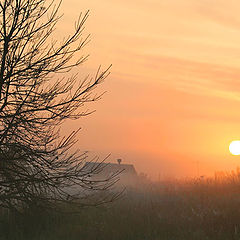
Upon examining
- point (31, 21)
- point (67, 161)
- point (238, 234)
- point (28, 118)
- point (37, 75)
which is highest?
point (31, 21)

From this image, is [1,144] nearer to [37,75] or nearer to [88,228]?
[37,75]

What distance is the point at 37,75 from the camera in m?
10.9

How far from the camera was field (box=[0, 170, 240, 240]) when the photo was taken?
18.4 metres

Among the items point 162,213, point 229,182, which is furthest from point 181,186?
point 162,213

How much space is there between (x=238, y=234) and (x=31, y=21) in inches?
427

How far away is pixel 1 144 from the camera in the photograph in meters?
10.2

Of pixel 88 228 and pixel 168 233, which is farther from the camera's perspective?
pixel 88 228

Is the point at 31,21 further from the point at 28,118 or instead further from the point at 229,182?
the point at 229,182

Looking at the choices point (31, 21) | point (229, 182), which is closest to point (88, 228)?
point (229, 182)

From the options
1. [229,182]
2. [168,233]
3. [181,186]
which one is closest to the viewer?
[168,233]

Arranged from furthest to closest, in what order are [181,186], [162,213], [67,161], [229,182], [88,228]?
1. [181,186]
2. [229,182]
3. [162,213]
4. [88,228]
5. [67,161]

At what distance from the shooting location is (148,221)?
19922 millimetres

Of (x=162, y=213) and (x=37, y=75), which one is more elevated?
(x=37, y=75)

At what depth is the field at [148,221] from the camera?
723 inches
